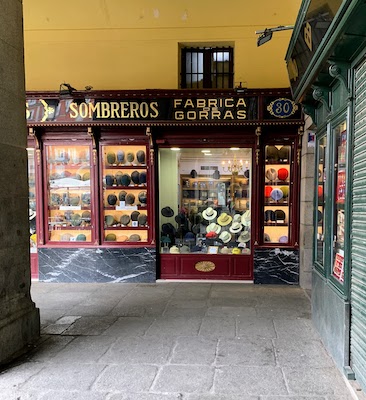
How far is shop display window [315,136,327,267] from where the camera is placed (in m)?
4.89

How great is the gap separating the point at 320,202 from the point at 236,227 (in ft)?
9.46

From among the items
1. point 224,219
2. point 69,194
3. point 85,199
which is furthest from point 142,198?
point 224,219

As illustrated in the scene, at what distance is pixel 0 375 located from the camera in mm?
3832

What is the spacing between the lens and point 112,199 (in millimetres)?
7707

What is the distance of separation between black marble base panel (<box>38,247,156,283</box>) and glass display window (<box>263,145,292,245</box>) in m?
2.67

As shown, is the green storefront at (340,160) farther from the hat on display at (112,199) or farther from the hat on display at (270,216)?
the hat on display at (112,199)

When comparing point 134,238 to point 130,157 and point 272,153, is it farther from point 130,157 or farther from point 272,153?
point 272,153

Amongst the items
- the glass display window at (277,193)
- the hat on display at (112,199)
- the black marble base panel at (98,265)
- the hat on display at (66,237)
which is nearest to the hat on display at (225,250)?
the glass display window at (277,193)

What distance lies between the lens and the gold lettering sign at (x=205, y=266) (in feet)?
24.9

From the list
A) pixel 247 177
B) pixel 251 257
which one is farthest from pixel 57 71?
pixel 251 257

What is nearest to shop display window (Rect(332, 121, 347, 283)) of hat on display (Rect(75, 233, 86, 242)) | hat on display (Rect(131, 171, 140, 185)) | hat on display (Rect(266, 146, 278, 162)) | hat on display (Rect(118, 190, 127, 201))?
hat on display (Rect(266, 146, 278, 162))

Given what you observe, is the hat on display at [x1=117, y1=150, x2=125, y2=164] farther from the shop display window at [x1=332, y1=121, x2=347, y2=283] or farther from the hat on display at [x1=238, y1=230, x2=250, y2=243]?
the shop display window at [x1=332, y1=121, x2=347, y2=283]

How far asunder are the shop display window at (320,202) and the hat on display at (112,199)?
173 inches

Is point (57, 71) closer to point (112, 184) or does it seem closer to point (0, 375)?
point (112, 184)
